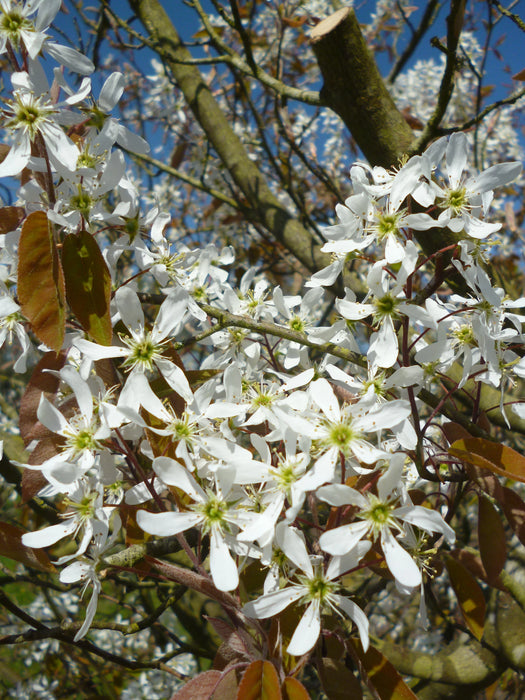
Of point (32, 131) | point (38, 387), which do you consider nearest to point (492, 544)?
point (38, 387)

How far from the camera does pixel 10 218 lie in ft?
3.53

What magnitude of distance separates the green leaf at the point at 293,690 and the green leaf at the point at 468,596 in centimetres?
45

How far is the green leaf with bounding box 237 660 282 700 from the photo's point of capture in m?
0.78

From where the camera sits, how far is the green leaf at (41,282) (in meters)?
0.88

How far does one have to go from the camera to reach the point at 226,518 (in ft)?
2.88

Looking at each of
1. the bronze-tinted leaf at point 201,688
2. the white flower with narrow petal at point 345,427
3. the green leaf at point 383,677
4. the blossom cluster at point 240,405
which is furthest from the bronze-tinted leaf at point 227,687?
the white flower with narrow petal at point 345,427

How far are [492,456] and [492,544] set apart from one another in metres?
0.22

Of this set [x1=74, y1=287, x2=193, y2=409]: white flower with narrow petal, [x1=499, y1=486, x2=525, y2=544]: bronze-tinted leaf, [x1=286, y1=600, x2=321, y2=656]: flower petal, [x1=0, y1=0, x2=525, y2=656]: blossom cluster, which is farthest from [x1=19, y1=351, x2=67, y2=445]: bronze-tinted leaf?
[x1=499, y1=486, x2=525, y2=544]: bronze-tinted leaf

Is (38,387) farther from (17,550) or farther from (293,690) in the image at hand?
(293,690)

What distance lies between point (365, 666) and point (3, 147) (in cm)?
118

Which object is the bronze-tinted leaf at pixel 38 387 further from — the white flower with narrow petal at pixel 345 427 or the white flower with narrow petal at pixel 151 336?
the white flower with narrow petal at pixel 345 427

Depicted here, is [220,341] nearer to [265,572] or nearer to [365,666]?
[265,572]

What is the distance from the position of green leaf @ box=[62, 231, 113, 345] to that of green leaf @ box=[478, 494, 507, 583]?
81cm

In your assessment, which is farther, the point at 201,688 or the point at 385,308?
the point at 385,308
